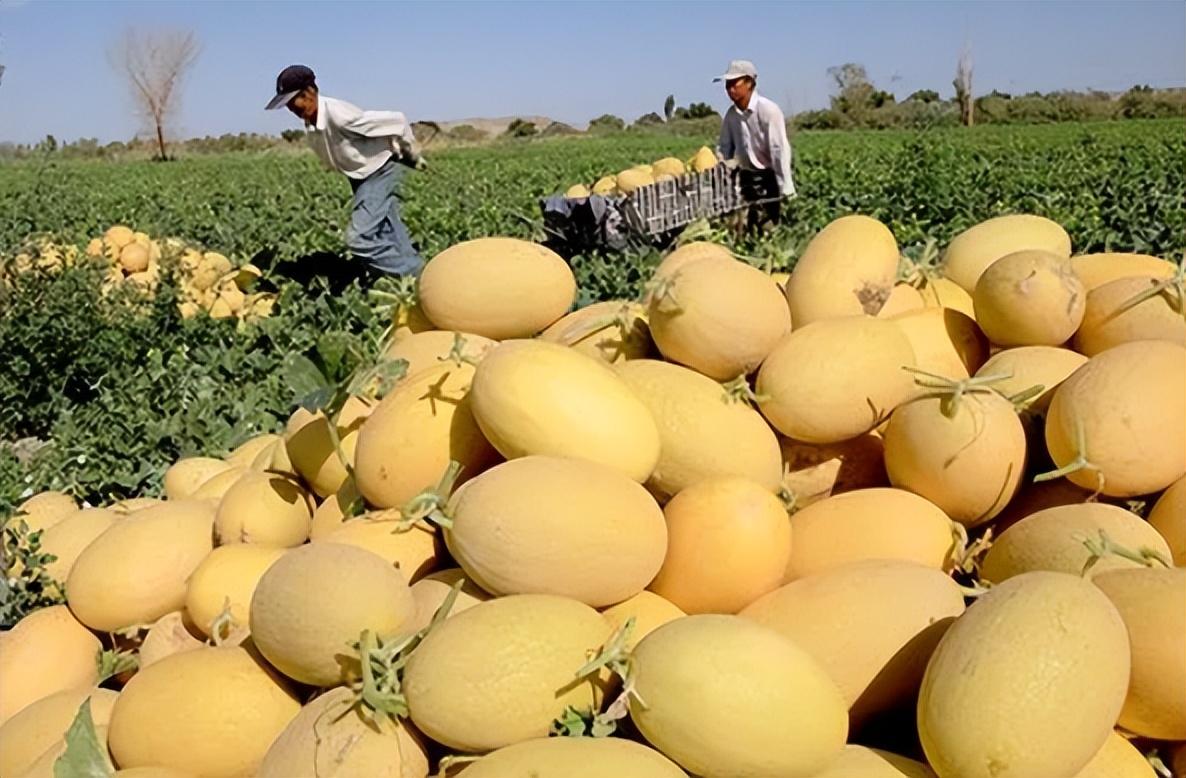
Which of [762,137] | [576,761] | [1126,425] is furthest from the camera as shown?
[762,137]

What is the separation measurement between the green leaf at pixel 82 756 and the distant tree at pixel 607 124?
5419cm

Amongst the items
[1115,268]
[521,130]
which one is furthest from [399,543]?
[521,130]

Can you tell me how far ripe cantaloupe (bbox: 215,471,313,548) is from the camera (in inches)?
84.7

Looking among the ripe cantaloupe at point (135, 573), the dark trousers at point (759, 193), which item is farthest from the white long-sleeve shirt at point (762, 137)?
the ripe cantaloupe at point (135, 573)

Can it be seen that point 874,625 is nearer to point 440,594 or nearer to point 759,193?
point 440,594

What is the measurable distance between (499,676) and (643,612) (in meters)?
0.33

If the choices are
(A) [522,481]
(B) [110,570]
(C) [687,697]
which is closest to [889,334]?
(A) [522,481]

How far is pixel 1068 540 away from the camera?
171 cm

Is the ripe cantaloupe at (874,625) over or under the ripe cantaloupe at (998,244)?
under

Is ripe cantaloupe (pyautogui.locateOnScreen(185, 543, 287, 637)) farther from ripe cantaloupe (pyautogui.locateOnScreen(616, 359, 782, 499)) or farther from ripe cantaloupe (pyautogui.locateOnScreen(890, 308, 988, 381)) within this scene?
ripe cantaloupe (pyautogui.locateOnScreen(890, 308, 988, 381))

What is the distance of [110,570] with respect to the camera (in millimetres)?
2166

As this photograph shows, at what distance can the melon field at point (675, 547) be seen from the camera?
141cm

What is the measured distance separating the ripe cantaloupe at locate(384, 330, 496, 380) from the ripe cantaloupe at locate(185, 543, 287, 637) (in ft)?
1.64

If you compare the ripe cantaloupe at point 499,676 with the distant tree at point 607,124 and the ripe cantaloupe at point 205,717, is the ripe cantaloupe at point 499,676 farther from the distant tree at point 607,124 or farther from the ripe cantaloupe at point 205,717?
the distant tree at point 607,124
